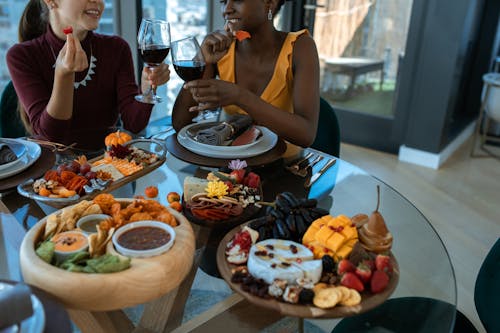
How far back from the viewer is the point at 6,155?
120 centimetres

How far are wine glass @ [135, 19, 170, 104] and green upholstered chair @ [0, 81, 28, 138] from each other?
0.70 meters

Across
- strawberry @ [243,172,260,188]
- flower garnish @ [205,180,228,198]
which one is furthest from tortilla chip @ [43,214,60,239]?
strawberry @ [243,172,260,188]

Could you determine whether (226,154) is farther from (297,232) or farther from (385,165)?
(385,165)

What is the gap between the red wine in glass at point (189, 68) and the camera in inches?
51.1

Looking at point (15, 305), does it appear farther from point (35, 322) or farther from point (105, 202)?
point (105, 202)

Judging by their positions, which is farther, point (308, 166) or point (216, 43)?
point (216, 43)

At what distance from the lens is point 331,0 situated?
3.63m

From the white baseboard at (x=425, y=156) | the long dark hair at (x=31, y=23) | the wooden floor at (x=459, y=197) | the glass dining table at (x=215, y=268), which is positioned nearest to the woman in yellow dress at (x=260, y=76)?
the glass dining table at (x=215, y=268)

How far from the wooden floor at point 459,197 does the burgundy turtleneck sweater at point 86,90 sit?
1.70 m

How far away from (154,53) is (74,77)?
40cm

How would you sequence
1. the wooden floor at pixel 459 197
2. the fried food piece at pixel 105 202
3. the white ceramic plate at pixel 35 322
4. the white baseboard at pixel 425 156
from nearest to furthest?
the white ceramic plate at pixel 35 322 → the fried food piece at pixel 105 202 → the wooden floor at pixel 459 197 → the white baseboard at pixel 425 156

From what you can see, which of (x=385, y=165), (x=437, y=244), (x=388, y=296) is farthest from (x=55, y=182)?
(x=385, y=165)

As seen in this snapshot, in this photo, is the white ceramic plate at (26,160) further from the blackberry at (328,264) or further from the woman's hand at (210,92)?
the blackberry at (328,264)

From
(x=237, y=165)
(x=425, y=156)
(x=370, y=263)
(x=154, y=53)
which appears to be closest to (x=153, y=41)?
(x=154, y=53)
